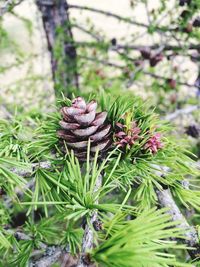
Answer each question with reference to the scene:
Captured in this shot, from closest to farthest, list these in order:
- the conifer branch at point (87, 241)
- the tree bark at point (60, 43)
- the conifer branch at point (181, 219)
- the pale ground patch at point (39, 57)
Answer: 1. the conifer branch at point (87, 241)
2. the conifer branch at point (181, 219)
3. the tree bark at point (60, 43)
4. the pale ground patch at point (39, 57)

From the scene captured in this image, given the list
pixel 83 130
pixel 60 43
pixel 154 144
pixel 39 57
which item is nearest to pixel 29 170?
pixel 83 130

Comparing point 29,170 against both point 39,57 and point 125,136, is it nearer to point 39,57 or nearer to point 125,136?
point 125,136

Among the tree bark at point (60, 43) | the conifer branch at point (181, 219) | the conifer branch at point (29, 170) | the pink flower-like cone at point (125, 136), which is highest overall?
the tree bark at point (60, 43)

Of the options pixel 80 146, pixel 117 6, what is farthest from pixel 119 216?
pixel 117 6

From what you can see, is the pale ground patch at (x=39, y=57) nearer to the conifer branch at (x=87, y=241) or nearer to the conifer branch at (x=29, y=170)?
the conifer branch at (x=29, y=170)

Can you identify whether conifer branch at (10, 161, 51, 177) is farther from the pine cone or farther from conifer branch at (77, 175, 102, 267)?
conifer branch at (77, 175, 102, 267)

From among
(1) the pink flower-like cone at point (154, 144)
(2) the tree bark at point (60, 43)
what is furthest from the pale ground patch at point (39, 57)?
(1) the pink flower-like cone at point (154, 144)

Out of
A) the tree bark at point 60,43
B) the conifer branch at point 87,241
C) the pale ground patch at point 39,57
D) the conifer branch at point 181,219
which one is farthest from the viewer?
the pale ground patch at point 39,57

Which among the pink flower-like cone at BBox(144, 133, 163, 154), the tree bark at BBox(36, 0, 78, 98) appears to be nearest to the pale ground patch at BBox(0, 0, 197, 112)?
the tree bark at BBox(36, 0, 78, 98)

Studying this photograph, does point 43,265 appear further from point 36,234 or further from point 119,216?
point 119,216
